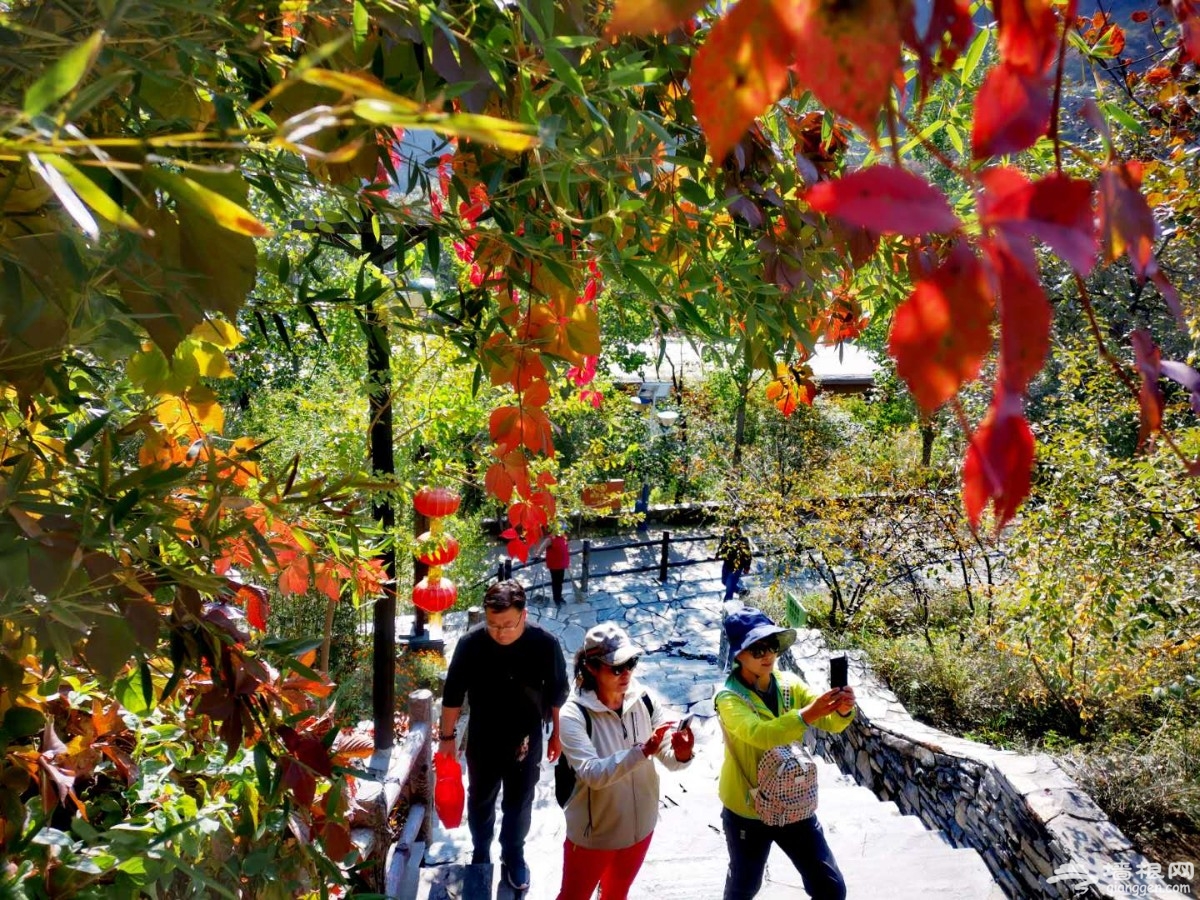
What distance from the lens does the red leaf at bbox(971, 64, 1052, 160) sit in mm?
375

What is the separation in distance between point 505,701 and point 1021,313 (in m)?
2.90

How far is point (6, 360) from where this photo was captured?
2.45 feet

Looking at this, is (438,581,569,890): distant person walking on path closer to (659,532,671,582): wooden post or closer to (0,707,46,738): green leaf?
(0,707,46,738): green leaf

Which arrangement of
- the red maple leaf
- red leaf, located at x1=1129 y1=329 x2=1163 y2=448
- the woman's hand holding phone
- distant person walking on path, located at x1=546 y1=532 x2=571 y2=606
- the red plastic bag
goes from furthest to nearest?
distant person walking on path, located at x1=546 y1=532 x2=571 y2=606 → the red plastic bag → the woman's hand holding phone → the red maple leaf → red leaf, located at x1=1129 y1=329 x2=1163 y2=448

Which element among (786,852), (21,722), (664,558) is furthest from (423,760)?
(664,558)

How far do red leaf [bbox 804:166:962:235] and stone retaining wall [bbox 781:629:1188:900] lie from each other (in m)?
3.39

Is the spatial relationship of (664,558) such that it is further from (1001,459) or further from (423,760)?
(1001,459)

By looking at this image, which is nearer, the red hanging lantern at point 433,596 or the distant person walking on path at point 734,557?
the red hanging lantern at point 433,596

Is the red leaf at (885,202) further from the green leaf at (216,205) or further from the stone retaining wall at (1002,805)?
the stone retaining wall at (1002,805)

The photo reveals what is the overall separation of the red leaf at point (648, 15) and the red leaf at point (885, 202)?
0.11 metres

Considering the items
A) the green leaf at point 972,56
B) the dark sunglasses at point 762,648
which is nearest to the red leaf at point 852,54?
the green leaf at point 972,56

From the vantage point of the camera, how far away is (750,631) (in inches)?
106

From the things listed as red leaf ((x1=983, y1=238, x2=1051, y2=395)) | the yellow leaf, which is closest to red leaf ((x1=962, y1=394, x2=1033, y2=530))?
red leaf ((x1=983, y1=238, x2=1051, y2=395))

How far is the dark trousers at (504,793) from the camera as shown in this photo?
10.1 ft
